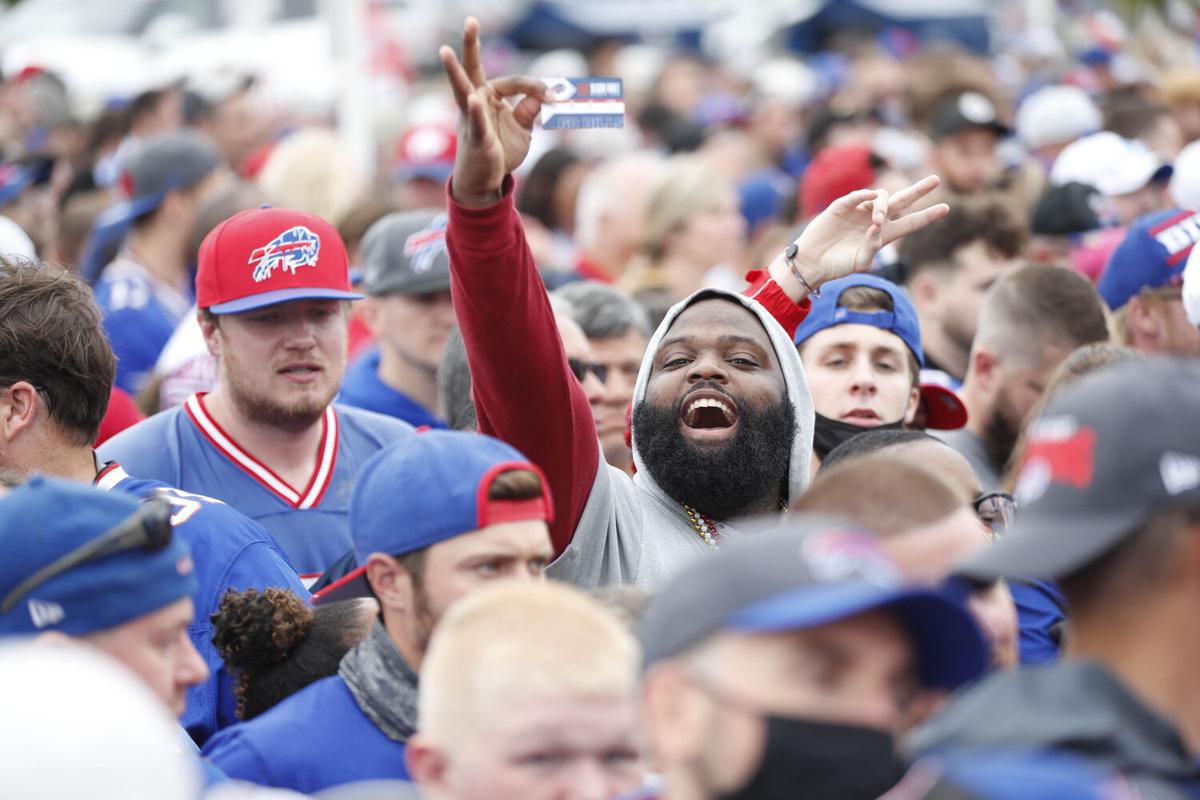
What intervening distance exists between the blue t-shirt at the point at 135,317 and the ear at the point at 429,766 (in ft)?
15.9

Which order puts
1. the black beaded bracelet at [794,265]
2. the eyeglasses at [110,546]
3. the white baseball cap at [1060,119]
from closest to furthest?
the eyeglasses at [110,546] → the black beaded bracelet at [794,265] → the white baseball cap at [1060,119]

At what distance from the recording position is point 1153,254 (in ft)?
20.9

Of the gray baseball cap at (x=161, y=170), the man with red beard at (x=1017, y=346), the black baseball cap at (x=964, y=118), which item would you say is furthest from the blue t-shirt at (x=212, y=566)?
the black baseball cap at (x=964, y=118)

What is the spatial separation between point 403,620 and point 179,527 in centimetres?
92

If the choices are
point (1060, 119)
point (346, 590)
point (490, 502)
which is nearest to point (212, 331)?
point (346, 590)

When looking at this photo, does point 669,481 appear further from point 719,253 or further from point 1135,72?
point 1135,72

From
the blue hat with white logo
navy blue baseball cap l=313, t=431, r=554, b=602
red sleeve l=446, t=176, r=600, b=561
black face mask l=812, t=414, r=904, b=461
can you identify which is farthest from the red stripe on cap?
the blue hat with white logo

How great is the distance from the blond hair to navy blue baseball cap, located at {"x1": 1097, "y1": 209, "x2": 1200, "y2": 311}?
402cm

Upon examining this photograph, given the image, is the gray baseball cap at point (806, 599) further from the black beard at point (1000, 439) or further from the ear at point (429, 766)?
the black beard at point (1000, 439)

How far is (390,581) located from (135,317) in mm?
4441

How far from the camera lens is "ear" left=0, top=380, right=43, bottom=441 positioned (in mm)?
4438

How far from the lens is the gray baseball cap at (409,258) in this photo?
6.57 meters

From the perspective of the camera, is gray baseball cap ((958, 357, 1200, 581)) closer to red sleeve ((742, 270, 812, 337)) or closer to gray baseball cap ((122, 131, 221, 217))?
red sleeve ((742, 270, 812, 337))

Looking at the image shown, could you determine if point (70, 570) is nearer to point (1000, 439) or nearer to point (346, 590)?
point (346, 590)
